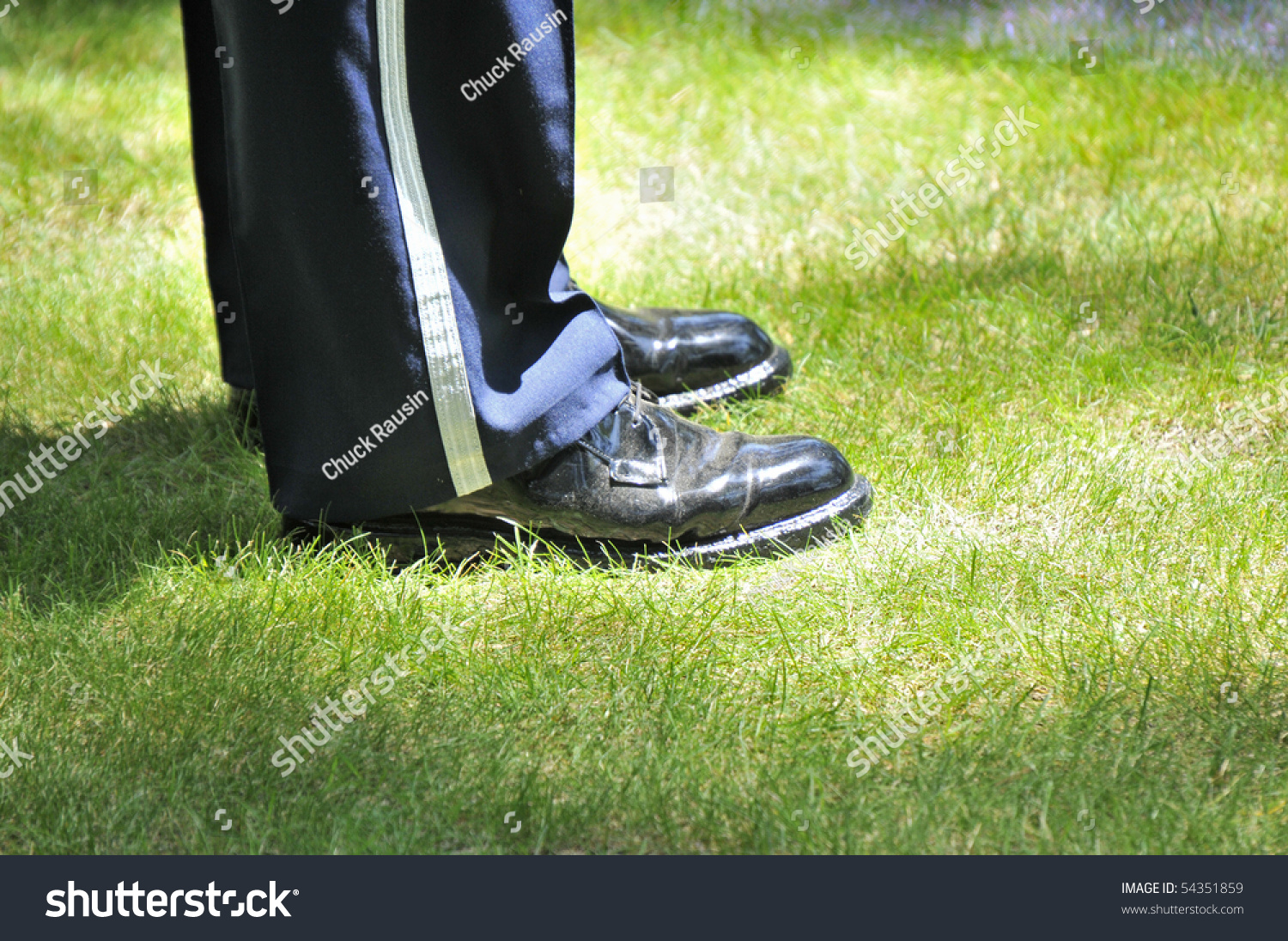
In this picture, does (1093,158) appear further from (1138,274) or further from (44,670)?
(44,670)

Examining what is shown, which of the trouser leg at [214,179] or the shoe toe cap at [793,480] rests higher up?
the trouser leg at [214,179]

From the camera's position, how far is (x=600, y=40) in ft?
13.5

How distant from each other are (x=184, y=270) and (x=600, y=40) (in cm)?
196
